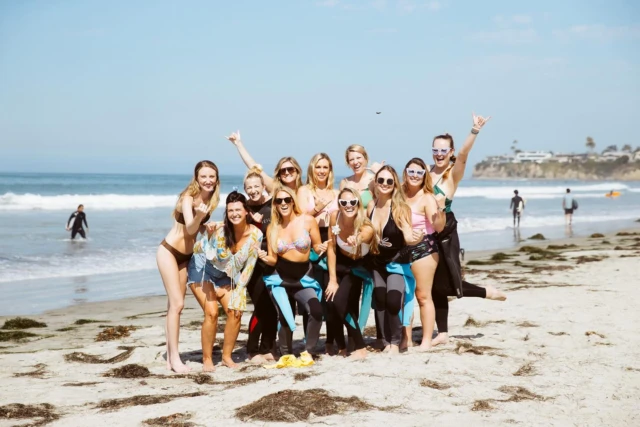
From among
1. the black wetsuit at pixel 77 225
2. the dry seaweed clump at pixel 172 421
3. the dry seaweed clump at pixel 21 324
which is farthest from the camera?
the black wetsuit at pixel 77 225

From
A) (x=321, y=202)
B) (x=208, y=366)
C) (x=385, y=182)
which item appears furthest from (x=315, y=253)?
(x=208, y=366)

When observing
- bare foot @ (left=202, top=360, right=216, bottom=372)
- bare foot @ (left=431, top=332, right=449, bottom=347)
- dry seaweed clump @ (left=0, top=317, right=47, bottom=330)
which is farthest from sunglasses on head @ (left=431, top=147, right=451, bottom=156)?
dry seaweed clump @ (left=0, top=317, right=47, bottom=330)

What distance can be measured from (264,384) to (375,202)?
6.87ft

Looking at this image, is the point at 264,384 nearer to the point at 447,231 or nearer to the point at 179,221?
the point at 179,221

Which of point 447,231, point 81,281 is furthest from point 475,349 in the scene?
point 81,281

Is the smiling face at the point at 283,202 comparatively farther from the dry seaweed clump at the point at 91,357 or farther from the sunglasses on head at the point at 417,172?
the dry seaweed clump at the point at 91,357

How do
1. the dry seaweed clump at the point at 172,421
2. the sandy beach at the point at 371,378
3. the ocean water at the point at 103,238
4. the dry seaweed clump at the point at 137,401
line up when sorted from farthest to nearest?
the ocean water at the point at 103,238 < the dry seaweed clump at the point at 137,401 < the sandy beach at the point at 371,378 < the dry seaweed clump at the point at 172,421

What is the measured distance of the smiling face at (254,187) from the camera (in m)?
6.51

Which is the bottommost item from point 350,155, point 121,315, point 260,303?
point 121,315

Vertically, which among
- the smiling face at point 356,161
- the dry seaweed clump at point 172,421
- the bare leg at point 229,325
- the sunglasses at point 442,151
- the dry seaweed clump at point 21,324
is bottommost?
the dry seaweed clump at point 21,324

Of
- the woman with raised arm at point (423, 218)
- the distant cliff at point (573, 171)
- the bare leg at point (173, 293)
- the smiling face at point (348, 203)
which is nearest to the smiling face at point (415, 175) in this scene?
the woman with raised arm at point (423, 218)

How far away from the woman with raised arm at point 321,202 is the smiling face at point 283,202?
0.76 ft

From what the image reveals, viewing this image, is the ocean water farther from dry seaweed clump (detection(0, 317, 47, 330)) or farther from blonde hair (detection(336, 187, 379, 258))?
blonde hair (detection(336, 187, 379, 258))

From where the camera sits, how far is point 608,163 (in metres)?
137
